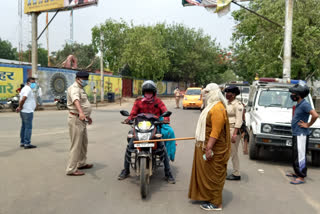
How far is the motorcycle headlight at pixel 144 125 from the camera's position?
464cm

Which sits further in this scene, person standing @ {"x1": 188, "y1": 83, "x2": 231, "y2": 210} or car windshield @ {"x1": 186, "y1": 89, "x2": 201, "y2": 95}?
car windshield @ {"x1": 186, "y1": 89, "x2": 201, "y2": 95}

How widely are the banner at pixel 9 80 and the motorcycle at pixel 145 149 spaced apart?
17325mm

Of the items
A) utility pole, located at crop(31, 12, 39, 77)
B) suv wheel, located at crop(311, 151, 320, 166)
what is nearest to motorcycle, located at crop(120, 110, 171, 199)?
suv wheel, located at crop(311, 151, 320, 166)

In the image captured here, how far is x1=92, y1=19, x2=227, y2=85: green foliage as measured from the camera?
37.6 meters

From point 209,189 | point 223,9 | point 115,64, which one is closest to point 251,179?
point 209,189

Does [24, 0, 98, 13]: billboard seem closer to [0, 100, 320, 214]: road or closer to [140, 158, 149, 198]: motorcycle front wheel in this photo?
[0, 100, 320, 214]: road

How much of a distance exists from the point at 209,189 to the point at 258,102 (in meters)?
4.59

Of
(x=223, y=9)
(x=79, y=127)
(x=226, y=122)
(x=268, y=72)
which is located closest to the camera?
(x=226, y=122)

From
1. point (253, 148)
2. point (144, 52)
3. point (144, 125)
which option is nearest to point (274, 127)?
point (253, 148)

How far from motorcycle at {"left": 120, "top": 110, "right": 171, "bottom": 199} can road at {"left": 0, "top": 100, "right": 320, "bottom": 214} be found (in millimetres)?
329

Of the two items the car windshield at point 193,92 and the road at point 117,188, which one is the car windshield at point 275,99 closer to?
the road at point 117,188

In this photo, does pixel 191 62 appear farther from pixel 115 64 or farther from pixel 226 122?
pixel 226 122

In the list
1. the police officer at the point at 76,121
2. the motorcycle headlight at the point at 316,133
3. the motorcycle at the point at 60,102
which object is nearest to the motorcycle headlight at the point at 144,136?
the police officer at the point at 76,121

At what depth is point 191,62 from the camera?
46.2 meters
